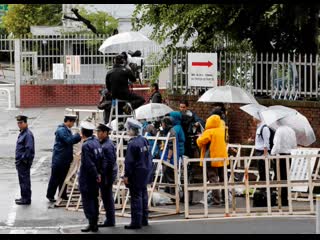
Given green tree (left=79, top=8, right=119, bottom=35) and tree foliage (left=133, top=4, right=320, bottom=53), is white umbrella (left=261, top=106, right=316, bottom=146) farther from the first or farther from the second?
green tree (left=79, top=8, right=119, bottom=35)

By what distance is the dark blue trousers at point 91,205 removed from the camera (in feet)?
47.1

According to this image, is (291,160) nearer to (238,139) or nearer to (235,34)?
(238,139)

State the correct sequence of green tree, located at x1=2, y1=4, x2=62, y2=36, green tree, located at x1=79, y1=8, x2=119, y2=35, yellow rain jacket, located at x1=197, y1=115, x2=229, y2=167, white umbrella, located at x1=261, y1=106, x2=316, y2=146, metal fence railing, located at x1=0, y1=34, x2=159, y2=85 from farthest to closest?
green tree, located at x1=2, y1=4, x2=62, y2=36 → green tree, located at x1=79, y1=8, x2=119, y2=35 → metal fence railing, located at x1=0, y1=34, x2=159, y2=85 → white umbrella, located at x1=261, y1=106, x2=316, y2=146 → yellow rain jacket, located at x1=197, y1=115, x2=229, y2=167

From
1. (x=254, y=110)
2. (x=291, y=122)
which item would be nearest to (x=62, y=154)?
(x=254, y=110)

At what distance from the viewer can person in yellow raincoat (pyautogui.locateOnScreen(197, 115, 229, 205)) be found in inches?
643

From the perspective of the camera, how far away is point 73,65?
3769 cm

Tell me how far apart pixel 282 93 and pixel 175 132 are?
388 cm

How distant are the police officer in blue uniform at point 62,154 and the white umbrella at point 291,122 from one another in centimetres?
329

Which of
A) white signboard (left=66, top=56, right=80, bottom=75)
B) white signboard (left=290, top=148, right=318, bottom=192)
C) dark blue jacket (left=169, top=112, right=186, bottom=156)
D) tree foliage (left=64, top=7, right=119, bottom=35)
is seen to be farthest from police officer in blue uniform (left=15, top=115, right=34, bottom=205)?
tree foliage (left=64, top=7, right=119, bottom=35)

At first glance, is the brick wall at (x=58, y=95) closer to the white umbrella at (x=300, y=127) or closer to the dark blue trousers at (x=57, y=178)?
the dark blue trousers at (x=57, y=178)

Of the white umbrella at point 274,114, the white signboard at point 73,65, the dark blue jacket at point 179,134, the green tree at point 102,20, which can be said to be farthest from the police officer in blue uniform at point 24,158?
the green tree at point 102,20

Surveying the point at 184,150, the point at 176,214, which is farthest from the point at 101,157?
the point at 184,150

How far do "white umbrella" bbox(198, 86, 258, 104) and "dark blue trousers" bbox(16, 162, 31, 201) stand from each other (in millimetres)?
3833

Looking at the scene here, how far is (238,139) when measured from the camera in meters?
19.9
